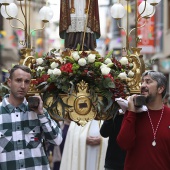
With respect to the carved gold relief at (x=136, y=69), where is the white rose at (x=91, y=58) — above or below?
above

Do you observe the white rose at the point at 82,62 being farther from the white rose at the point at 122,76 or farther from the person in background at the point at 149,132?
the person in background at the point at 149,132

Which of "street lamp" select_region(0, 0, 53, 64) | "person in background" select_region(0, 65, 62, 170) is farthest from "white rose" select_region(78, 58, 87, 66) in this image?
"person in background" select_region(0, 65, 62, 170)

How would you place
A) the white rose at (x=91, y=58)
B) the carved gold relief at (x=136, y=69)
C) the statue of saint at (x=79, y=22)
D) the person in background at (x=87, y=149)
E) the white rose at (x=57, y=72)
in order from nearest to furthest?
the white rose at (x=57, y=72)
the white rose at (x=91, y=58)
the carved gold relief at (x=136, y=69)
the statue of saint at (x=79, y=22)
the person in background at (x=87, y=149)

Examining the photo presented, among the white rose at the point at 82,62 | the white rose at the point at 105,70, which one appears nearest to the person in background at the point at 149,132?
the white rose at the point at 105,70

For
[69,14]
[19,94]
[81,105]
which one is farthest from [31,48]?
[19,94]

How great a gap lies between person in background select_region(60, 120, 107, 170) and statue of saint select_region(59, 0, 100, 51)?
1.52m

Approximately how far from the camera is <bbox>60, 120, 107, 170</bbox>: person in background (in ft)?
29.8

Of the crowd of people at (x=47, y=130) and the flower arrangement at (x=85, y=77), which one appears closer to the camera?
the crowd of people at (x=47, y=130)

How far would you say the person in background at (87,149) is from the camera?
9.09 metres

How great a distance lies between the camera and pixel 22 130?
604 cm

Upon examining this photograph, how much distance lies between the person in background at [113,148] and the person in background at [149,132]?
4.76ft

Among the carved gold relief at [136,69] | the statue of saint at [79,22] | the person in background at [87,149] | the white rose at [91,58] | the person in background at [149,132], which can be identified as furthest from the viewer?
the person in background at [87,149]

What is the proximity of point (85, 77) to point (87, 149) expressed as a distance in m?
2.28

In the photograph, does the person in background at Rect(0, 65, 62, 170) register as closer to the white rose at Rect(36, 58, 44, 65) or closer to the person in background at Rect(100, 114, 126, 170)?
the white rose at Rect(36, 58, 44, 65)
